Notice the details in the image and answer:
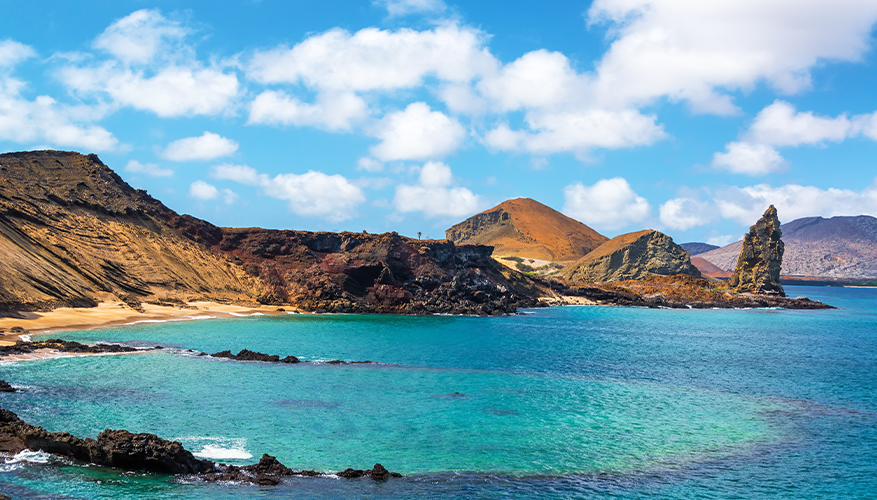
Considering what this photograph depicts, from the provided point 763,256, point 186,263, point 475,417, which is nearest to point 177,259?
point 186,263

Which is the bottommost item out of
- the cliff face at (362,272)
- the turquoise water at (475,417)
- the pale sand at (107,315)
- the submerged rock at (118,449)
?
the turquoise water at (475,417)

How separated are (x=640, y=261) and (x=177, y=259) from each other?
14376 cm

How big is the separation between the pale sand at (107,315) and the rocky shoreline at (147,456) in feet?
65.2

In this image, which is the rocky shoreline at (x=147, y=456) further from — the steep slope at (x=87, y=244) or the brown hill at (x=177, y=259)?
the brown hill at (x=177, y=259)

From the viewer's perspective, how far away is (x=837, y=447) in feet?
75.8

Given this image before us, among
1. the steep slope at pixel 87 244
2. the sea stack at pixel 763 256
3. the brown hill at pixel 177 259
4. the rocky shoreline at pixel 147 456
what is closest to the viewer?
the rocky shoreline at pixel 147 456

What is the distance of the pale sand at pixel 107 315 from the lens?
46719 mm

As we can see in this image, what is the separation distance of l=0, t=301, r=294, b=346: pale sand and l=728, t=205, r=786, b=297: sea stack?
114886 millimetres

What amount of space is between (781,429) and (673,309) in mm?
107530

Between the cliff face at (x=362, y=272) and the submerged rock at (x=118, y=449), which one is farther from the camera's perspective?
the cliff face at (x=362, y=272)

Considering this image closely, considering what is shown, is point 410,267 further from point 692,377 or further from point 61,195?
point 692,377

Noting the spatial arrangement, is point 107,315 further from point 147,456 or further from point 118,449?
point 147,456

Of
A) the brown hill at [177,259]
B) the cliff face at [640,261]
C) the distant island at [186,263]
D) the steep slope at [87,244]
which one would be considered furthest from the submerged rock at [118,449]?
the cliff face at [640,261]

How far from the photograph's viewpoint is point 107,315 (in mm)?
58562
